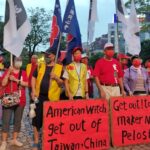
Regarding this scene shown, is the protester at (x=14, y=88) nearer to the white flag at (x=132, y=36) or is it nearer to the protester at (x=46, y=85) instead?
the protester at (x=46, y=85)

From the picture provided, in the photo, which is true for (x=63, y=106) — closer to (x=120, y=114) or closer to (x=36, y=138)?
(x=36, y=138)

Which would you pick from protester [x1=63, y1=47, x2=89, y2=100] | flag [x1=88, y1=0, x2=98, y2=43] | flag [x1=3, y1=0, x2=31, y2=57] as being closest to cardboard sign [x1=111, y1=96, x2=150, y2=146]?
protester [x1=63, y1=47, x2=89, y2=100]

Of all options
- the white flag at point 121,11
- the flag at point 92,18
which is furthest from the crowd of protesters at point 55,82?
the flag at point 92,18

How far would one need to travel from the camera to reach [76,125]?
22.8 ft

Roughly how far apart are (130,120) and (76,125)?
1225 mm

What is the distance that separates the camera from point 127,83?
28.5 ft

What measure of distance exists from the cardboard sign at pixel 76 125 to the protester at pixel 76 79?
0.29 metres

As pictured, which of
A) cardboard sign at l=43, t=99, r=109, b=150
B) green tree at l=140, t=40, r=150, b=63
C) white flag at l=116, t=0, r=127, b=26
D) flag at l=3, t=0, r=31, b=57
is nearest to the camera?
cardboard sign at l=43, t=99, r=109, b=150

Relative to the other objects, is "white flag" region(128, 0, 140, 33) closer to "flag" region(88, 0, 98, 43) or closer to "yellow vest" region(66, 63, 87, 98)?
"flag" region(88, 0, 98, 43)

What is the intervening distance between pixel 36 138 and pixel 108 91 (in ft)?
5.51

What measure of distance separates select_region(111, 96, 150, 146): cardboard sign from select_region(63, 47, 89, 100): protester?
64 cm

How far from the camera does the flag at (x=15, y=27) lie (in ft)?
24.3

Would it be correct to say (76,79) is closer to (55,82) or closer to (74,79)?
(74,79)

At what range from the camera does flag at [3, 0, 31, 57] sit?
24.3 ft
